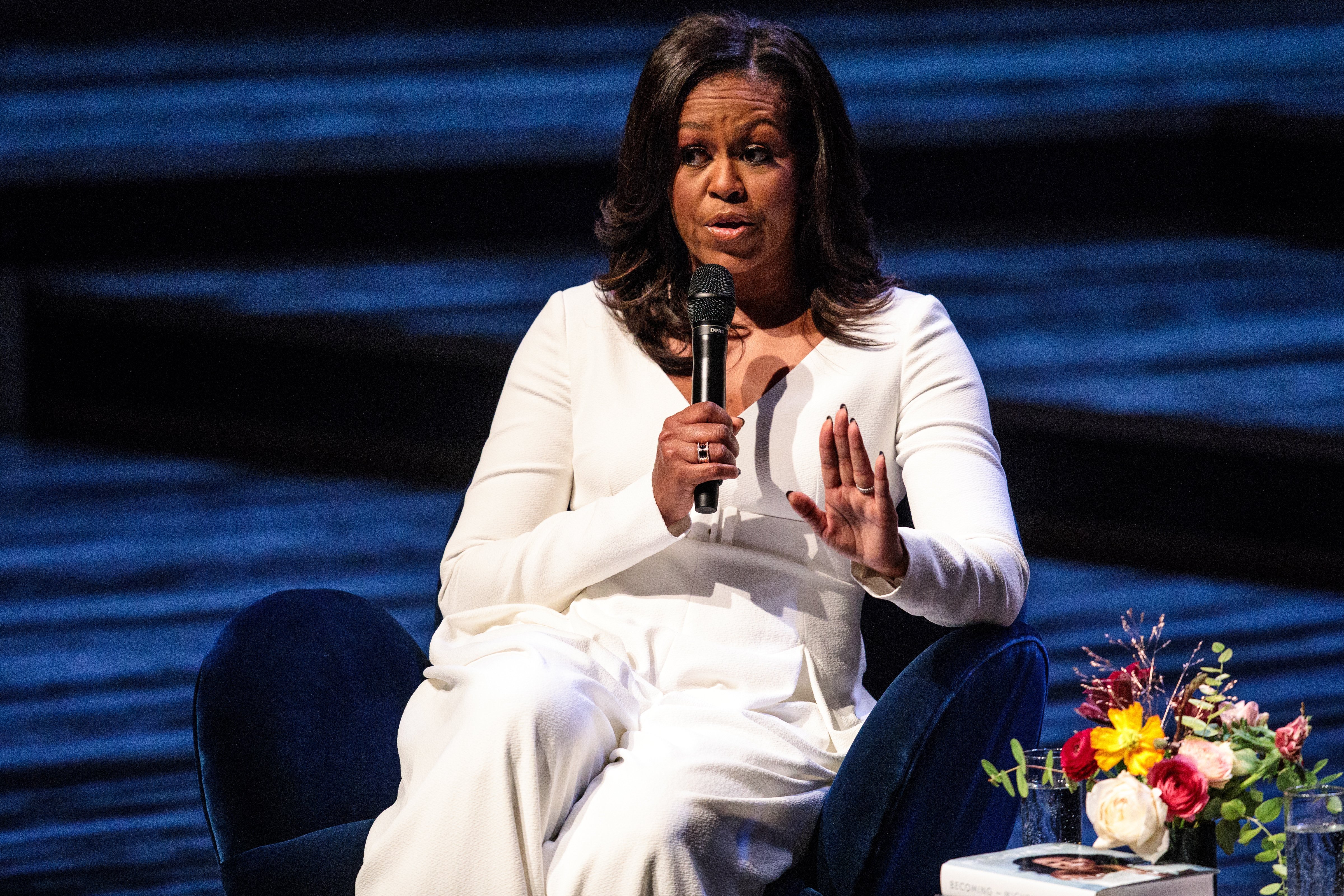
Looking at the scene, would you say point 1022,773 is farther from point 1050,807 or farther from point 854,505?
point 854,505

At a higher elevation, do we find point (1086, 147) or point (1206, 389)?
point (1086, 147)

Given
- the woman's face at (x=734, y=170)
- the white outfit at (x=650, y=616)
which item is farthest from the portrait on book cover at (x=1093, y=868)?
the woman's face at (x=734, y=170)

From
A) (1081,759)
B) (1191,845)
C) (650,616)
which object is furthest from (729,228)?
(1191,845)

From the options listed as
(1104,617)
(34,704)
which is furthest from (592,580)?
(1104,617)

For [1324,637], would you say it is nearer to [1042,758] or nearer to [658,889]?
[1042,758]

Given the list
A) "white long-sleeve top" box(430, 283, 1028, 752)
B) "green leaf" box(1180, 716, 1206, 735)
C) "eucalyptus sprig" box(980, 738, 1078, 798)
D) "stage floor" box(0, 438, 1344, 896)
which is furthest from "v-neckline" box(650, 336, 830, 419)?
"stage floor" box(0, 438, 1344, 896)

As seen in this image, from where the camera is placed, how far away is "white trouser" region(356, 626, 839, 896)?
1590 millimetres

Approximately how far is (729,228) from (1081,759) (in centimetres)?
78

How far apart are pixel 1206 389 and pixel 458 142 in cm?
290

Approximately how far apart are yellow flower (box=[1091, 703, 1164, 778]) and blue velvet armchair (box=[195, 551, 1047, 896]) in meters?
0.18

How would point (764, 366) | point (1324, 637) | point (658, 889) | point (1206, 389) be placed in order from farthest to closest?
1. point (1206, 389)
2. point (1324, 637)
3. point (764, 366)
4. point (658, 889)

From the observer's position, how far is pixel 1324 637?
379 centimetres

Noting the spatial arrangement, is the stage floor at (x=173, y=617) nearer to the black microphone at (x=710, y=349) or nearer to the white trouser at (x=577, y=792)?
the white trouser at (x=577, y=792)

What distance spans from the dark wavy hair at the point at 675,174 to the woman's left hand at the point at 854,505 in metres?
0.38
